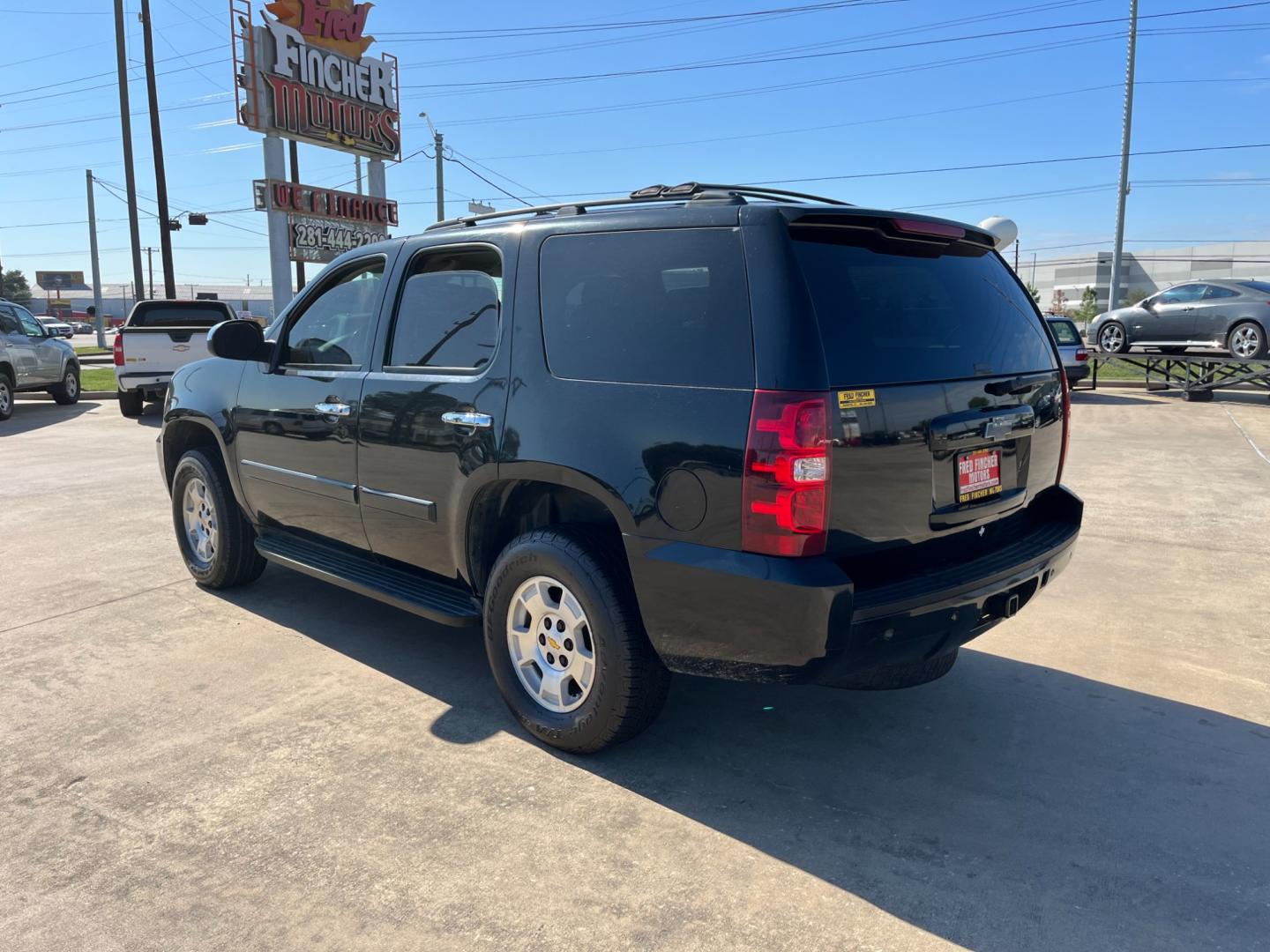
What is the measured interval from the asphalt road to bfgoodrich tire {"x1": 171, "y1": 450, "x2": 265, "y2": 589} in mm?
216

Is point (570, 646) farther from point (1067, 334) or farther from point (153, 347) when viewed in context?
point (1067, 334)

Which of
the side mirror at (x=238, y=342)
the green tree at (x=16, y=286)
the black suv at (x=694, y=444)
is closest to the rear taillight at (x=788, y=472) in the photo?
the black suv at (x=694, y=444)

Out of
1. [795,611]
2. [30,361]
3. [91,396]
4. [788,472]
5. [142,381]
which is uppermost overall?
[30,361]

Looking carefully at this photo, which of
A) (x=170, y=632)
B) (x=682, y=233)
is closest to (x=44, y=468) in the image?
(x=170, y=632)

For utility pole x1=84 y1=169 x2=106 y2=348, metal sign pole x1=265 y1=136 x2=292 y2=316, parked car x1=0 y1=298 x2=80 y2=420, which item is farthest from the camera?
utility pole x1=84 y1=169 x2=106 y2=348

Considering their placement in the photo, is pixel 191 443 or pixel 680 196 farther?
pixel 191 443

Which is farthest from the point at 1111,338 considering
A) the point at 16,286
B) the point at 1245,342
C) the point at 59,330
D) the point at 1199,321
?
the point at 16,286

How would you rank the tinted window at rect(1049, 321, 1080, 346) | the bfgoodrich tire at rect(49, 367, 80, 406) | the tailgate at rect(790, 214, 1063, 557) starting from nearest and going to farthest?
the tailgate at rect(790, 214, 1063, 557) < the bfgoodrich tire at rect(49, 367, 80, 406) < the tinted window at rect(1049, 321, 1080, 346)

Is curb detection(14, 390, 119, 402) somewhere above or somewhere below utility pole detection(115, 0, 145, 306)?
below

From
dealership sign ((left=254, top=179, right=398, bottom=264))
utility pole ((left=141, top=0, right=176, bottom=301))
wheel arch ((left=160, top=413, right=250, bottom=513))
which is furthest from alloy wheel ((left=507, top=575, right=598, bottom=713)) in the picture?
utility pole ((left=141, top=0, right=176, bottom=301))

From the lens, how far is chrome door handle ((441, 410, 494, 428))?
3465mm

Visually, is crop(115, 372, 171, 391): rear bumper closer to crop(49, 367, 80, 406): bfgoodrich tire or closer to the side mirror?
crop(49, 367, 80, 406): bfgoodrich tire

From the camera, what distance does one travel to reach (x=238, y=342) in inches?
182

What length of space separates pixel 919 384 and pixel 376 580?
2.56 m
